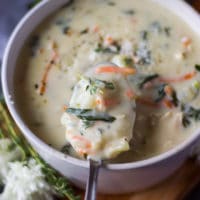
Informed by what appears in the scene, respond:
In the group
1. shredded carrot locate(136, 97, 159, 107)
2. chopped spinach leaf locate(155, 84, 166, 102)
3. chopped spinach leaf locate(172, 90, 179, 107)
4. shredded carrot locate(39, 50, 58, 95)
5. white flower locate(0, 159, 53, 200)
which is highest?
chopped spinach leaf locate(172, 90, 179, 107)

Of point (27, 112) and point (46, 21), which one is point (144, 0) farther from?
point (27, 112)

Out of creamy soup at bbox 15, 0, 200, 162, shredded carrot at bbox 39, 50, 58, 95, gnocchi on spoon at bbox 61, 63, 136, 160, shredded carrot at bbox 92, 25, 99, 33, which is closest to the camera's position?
gnocchi on spoon at bbox 61, 63, 136, 160

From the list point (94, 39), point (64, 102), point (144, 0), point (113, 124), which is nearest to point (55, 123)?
point (64, 102)

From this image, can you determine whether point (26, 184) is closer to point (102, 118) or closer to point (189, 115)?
point (102, 118)

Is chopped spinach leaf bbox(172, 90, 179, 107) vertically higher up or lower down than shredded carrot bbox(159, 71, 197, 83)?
A: lower down

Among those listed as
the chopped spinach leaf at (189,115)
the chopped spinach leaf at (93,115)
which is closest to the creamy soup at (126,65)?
the chopped spinach leaf at (189,115)

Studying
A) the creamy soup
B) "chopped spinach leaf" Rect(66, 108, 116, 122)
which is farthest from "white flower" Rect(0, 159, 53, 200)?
"chopped spinach leaf" Rect(66, 108, 116, 122)

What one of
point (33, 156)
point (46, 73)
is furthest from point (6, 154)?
point (46, 73)

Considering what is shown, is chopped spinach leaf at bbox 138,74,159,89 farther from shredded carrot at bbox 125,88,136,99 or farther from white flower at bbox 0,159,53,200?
white flower at bbox 0,159,53,200
